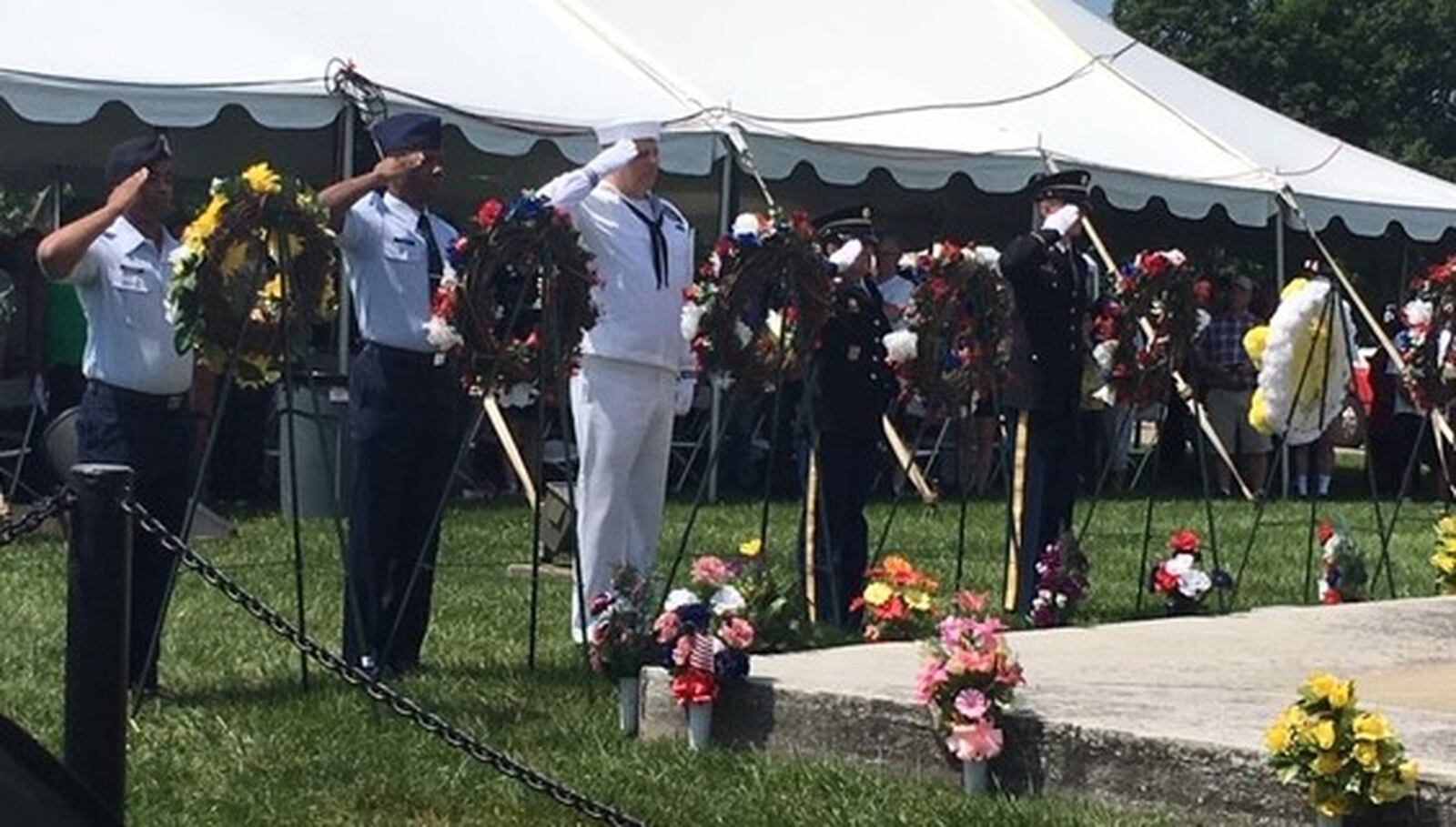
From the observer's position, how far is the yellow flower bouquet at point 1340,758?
6141 millimetres

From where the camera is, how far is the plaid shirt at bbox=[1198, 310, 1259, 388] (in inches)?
776

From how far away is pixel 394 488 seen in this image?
8586mm

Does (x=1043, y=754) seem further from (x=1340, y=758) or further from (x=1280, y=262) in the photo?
(x=1280, y=262)

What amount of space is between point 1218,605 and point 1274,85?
141 ft

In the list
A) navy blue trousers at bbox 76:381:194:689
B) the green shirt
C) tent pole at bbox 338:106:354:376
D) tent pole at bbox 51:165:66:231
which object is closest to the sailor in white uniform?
navy blue trousers at bbox 76:381:194:689

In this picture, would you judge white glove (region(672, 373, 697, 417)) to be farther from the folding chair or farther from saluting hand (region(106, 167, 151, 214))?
the folding chair

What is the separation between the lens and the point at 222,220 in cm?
784

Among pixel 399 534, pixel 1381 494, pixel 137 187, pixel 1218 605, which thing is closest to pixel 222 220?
pixel 137 187

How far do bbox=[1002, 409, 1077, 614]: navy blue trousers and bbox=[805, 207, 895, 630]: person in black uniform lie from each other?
0.66m

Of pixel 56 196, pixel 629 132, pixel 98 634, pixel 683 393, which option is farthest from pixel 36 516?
pixel 56 196

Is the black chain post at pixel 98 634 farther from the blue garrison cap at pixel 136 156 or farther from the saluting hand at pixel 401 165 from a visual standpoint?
the saluting hand at pixel 401 165

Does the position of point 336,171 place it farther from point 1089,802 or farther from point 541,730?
point 1089,802

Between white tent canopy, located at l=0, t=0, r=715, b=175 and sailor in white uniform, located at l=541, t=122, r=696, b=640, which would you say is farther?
white tent canopy, located at l=0, t=0, r=715, b=175

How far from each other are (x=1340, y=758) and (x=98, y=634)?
2.85 meters
